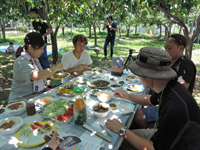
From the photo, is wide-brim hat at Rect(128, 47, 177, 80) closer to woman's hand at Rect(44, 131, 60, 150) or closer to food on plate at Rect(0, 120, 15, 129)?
woman's hand at Rect(44, 131, 60, 150)

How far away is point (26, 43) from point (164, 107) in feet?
7.40

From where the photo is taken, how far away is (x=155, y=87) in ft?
4.78

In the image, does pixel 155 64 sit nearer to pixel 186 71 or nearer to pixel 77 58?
pixel 186 71

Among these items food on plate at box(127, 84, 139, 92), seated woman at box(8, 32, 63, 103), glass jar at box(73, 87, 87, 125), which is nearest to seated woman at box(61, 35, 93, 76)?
seated woman at box(8, 32, 63, 103)

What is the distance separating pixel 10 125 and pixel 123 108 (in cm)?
136

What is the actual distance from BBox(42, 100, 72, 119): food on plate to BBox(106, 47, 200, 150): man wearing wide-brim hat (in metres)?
0.59

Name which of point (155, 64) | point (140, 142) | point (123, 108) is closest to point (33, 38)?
point (123, 108)

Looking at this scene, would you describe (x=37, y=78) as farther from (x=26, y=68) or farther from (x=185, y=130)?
(x=185, y=130)

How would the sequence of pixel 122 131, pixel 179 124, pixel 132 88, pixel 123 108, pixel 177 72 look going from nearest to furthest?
pixel 179 124, pixel 122 131, pixel 123 108, pixel 177 72, pixel 132 88

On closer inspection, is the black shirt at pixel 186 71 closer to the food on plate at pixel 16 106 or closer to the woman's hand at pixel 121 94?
the woman's hand at pixel 121 94

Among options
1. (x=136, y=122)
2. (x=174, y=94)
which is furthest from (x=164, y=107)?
(x=136, y=122)

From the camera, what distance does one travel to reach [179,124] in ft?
3.85

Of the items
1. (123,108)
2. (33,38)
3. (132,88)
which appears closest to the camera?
(123,108)

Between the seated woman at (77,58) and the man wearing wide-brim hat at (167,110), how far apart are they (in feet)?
6.94
